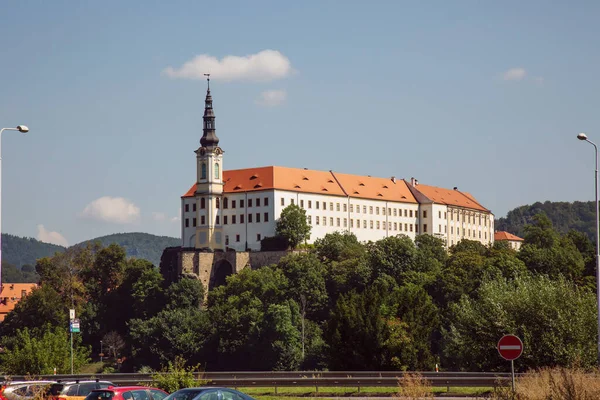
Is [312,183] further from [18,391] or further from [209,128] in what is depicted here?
[18,391]

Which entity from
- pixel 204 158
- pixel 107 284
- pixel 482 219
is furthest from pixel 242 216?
pixel 482 219

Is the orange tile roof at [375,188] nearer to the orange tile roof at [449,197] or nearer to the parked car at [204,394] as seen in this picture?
the orange tile roof at [449,197]

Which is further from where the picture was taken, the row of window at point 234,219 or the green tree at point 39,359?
the row of window at point 234,219

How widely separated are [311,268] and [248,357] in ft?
53.3

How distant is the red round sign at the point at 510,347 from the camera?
33.2 m

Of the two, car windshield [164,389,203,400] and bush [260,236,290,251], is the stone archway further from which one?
car windshield [164,389,203,400]

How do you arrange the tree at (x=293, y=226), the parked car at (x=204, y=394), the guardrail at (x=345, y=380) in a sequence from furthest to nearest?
the tree at (x=293, y=226), the guardrail at (x=345, y=380), the parked car at (x=204, y=394)

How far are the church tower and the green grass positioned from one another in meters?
97.5

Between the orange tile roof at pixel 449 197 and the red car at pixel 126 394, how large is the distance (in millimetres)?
138472

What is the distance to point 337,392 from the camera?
50469 mm

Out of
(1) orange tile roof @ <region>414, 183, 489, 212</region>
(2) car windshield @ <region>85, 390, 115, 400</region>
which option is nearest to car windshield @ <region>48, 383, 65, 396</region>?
(2) car windshield @ <region>85, 390, 115, 400</region>

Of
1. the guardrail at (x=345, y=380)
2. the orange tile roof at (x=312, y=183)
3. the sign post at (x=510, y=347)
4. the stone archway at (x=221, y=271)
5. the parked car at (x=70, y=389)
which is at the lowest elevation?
the guardrail at (x=345, y=380)

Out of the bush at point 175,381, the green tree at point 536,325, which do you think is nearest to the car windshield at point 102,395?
the bush at point 175,381

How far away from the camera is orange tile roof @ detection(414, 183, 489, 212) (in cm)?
17538
